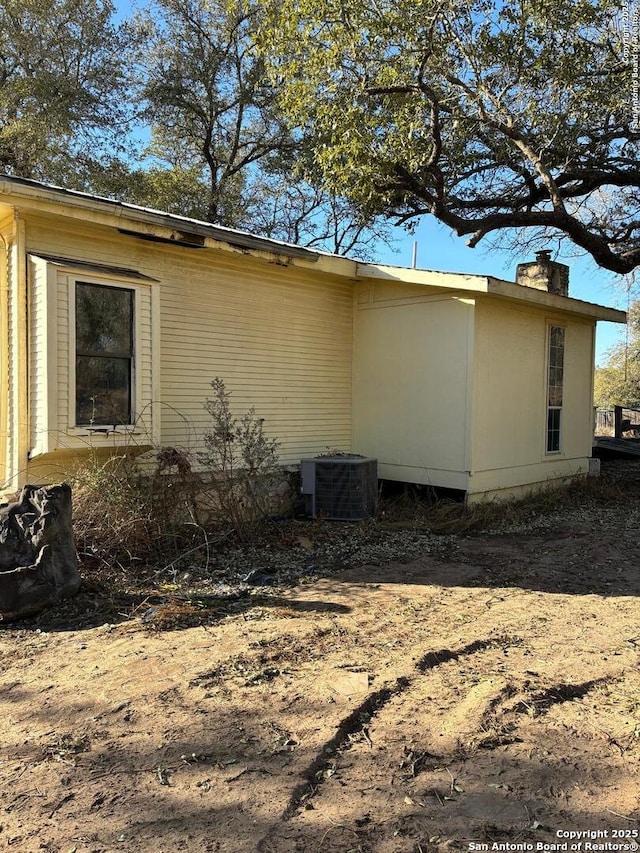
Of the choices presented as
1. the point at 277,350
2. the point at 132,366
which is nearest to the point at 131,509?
the point at 132,366

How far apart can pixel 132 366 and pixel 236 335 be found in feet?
6.25

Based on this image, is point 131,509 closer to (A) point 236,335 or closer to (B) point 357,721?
(A) point 236,335

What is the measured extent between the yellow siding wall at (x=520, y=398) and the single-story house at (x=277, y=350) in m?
0.03

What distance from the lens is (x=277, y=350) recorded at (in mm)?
8461

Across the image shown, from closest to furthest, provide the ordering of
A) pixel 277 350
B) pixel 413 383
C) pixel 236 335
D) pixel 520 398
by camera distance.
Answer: pixel 236 335 < pixel 277 350 < pixel 413 383 < pixel 520 398

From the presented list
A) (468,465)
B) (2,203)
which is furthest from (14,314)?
(468,465)

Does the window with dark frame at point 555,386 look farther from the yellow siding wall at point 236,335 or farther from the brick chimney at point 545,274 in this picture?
the yellow siding wall at point 236,335

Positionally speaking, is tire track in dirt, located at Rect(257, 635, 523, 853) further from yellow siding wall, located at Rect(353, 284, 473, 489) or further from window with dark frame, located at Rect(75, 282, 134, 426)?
yellow siding wall, located at Rect(353, 284, 473, 489)

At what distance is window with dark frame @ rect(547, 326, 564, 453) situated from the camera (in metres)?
10.2

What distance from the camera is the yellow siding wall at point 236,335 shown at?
6457 millimetres

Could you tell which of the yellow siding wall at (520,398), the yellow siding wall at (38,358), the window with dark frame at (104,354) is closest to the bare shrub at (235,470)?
the window with dark frame at (104,354)

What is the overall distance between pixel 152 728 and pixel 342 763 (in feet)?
3.10

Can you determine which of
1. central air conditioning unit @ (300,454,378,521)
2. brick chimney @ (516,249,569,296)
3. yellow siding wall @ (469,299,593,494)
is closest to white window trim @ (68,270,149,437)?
central air conditioning unit @ (300,454,378,521)

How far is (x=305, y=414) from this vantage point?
887 centimetres
